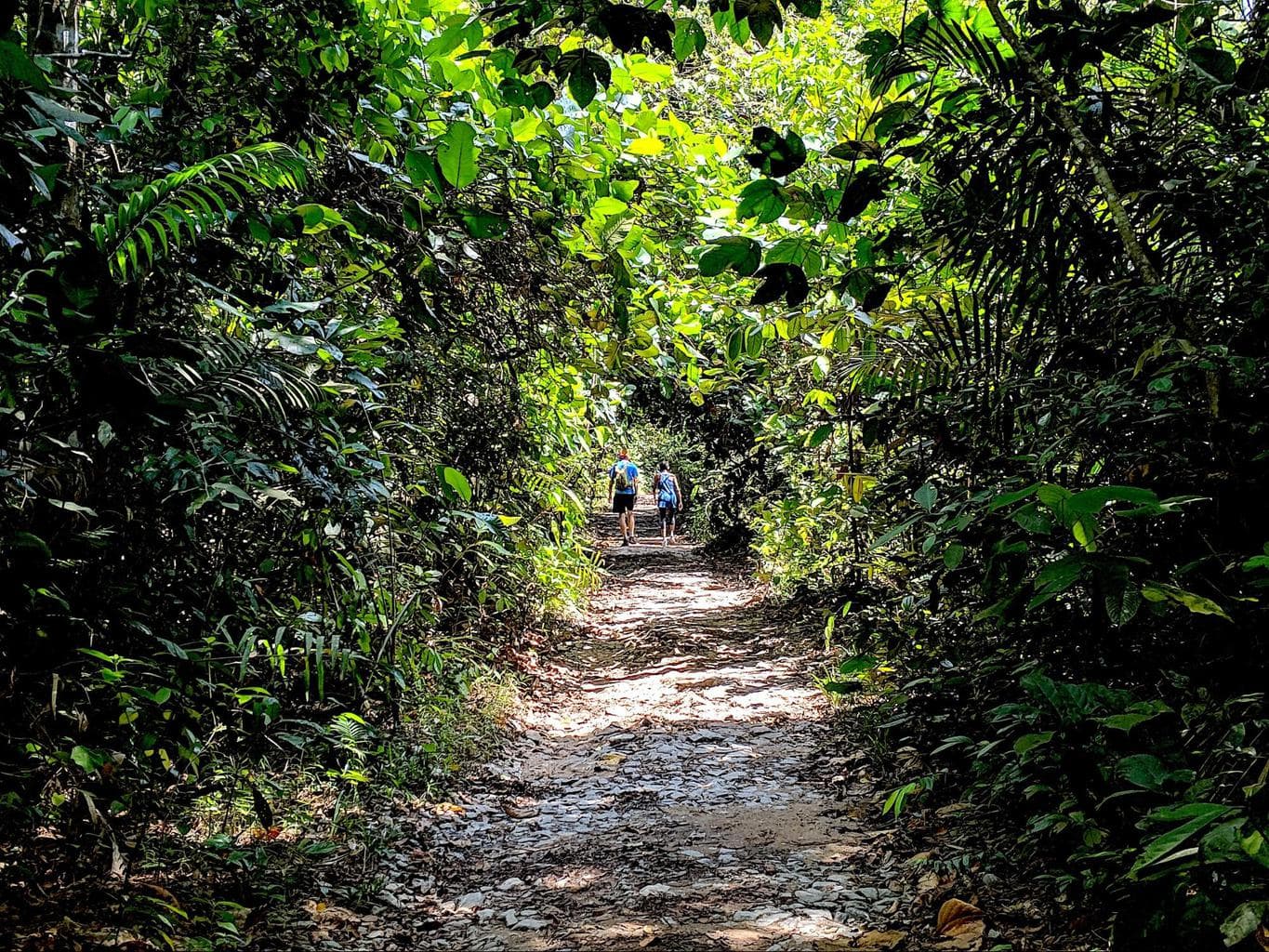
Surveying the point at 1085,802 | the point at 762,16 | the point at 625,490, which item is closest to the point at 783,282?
the point at 762,16

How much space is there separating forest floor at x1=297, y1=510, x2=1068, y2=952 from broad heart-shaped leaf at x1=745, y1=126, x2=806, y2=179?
2637 millimetres

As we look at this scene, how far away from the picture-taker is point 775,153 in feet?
6.88

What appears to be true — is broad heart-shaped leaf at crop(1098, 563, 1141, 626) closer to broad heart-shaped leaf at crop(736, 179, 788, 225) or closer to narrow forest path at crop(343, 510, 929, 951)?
broad heart-shaped leaf at crop(736, 179, 788, 225)

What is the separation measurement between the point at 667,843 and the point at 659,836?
11cm

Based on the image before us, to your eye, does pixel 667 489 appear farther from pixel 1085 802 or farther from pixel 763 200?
pixel 763 200

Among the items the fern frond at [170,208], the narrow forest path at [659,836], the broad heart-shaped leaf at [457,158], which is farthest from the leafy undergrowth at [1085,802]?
the fern frond at [170,208]

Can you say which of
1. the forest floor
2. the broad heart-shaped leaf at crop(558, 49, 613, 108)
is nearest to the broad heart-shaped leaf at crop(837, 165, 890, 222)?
the broad heart-shaped leaf at crop(558, 49, 613, 108)

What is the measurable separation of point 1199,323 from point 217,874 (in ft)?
13.8

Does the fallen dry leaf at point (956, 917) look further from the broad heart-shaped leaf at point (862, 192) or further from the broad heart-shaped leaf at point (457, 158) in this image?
the broad heart-shaped leaf at point (457, 158)

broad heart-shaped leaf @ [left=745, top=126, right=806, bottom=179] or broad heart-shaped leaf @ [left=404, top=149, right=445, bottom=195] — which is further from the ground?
broad heart-shaped leaf @ [left=404, top=149, right=445, bottom=195]

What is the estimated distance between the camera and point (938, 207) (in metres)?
3.27

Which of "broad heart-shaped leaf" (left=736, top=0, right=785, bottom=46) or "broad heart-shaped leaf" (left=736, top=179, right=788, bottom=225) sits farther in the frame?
"broad heart-shaped leaf" (left=736, top=179, right=788, bottom=225)

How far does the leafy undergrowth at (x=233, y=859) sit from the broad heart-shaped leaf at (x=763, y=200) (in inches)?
114

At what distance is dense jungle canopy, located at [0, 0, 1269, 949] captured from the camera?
91.3 inches
